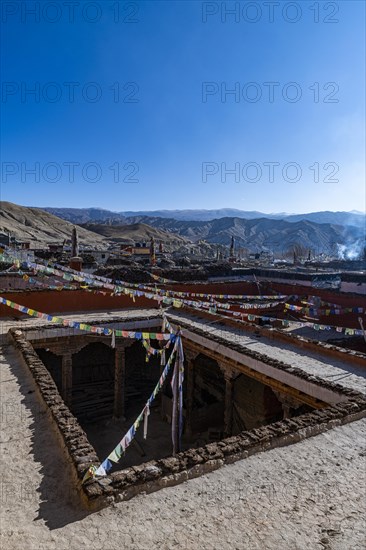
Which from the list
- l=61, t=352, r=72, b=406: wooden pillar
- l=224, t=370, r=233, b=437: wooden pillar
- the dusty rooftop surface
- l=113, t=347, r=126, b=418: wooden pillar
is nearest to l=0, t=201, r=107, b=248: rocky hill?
l=113, t=347, r=126, b=418: wooden pillar

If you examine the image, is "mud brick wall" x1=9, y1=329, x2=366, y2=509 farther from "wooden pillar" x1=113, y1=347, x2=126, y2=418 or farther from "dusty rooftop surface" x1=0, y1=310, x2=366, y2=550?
"wooden pillar" x1=113, y1=347, x2=126, y2=418

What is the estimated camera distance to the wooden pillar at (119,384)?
53.0ft

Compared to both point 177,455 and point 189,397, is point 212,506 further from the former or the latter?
point 189,397

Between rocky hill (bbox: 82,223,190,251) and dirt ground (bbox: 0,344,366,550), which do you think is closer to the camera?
dirt ground (bbox: 0,344,366,550)

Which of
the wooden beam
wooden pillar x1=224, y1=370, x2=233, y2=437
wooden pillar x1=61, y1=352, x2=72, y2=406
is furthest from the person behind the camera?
wooden pillar x1=61, y1=352, x2=72, y2=406

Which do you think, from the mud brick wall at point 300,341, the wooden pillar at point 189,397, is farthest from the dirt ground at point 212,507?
the wooden pillar at point 189,397

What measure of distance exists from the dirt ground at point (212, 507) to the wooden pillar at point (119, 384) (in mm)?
8963

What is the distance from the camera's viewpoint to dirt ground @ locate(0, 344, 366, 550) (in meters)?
4.69

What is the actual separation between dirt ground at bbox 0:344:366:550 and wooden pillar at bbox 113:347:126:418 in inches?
353

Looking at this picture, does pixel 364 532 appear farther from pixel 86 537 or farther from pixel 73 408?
pixel 73 408

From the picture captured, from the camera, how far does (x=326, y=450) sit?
22.9ft

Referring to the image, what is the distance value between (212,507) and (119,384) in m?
11.6

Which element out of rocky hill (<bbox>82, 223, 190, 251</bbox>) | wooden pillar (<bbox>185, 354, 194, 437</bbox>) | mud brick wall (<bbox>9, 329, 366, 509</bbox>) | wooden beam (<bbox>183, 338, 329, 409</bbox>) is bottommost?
wooden pillar (<bbox>185, 354, 194, 437</bbox>)

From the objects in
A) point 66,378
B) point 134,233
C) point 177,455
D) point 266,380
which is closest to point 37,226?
point 134,233
